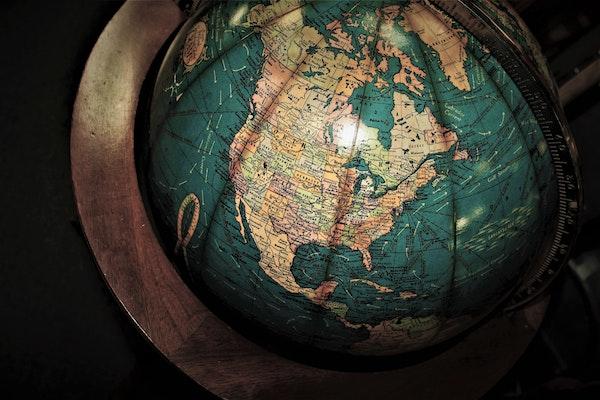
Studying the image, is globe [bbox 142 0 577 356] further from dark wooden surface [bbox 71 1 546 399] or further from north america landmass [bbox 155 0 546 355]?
dark wooden surface [bbox 71 1 546 399]

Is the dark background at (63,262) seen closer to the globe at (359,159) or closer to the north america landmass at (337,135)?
the globe at (359,159)

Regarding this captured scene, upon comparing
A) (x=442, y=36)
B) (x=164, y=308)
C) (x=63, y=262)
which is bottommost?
(x=164, y=308)

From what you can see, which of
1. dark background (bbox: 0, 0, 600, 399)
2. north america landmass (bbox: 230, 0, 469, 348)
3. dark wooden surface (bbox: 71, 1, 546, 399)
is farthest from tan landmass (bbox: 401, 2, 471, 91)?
dark background (bbox: 0, 0, 600, 399)

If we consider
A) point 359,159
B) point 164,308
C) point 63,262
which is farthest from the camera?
point 63,262

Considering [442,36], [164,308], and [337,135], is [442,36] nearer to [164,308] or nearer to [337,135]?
[337,135]

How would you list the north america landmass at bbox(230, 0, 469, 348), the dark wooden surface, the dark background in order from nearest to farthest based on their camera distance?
1. the north america landmass at bbox(230, 0, 469, 348)
2. the dark wooden surface
3. the dark background

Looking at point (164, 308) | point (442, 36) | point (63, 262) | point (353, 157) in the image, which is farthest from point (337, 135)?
point (63, 262)

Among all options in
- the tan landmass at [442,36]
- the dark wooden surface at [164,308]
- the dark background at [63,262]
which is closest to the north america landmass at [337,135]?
the tan landmass at [442,36]
